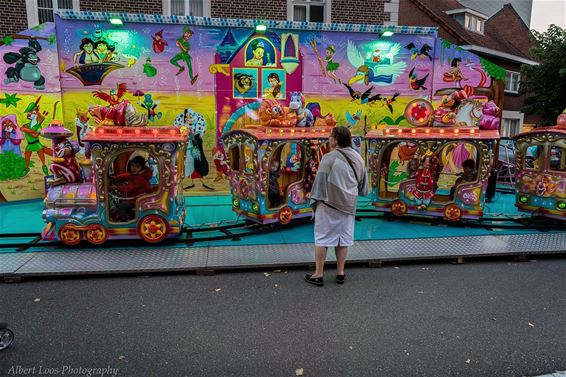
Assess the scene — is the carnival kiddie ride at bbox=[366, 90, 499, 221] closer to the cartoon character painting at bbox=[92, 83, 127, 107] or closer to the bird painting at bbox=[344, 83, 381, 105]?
the bird painting at bbox=[344, 83, 381, 105]

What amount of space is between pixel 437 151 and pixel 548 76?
47.9ft

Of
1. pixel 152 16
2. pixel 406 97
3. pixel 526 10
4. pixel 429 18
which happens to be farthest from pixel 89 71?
pixel 526 10

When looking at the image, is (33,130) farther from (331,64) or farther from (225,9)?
(331,64)

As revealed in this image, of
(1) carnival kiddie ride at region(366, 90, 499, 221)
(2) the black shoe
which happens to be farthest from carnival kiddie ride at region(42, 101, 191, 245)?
(1) carnival kiddie ride at region(366, 90, 499, 221)

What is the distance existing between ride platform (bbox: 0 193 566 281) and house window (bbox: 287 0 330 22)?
658 cm

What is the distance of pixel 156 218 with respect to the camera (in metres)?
6.57

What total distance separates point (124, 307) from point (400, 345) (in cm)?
296

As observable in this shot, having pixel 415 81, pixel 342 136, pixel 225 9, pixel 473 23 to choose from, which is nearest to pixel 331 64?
pixel 415 81

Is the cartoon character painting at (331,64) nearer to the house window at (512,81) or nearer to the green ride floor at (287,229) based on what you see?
the green ride floor at (287,229)

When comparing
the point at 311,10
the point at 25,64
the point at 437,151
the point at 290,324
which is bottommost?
the point at 290,324

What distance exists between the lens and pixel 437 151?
7.99 meters

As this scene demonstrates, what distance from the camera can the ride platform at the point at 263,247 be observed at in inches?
225

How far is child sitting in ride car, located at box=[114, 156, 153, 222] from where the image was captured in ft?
22.1

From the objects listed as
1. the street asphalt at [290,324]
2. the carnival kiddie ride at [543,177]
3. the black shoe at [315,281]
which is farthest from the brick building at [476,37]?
the black shoe at [315,281]
